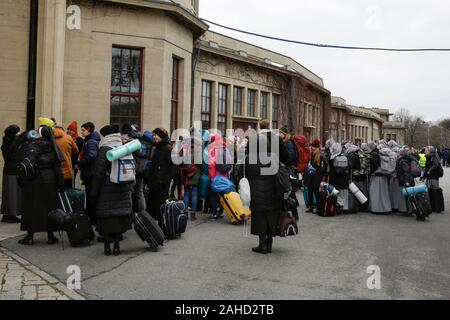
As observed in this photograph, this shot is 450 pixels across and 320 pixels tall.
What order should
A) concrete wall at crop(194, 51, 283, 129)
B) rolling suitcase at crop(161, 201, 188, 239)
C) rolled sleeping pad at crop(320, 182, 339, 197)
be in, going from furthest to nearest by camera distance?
concrete wall at crop(194, 51, 283, 129)
rolled sleeping pad at crop(320, 182, 339, 197)
rolling suitcase at crop(161, 201, 188, 239)

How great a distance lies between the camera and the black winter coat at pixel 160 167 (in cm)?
832

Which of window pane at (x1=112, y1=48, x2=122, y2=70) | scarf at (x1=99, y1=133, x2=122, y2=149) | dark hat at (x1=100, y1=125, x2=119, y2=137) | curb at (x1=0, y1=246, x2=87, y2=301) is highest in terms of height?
window pane at (x1=112, y1=48, x2=122, y2=70)

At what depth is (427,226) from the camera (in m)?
10.5

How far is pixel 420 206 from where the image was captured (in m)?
11.2

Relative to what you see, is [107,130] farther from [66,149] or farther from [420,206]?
A: [420,206]

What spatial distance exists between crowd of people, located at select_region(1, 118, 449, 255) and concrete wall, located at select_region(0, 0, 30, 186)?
12.0ft

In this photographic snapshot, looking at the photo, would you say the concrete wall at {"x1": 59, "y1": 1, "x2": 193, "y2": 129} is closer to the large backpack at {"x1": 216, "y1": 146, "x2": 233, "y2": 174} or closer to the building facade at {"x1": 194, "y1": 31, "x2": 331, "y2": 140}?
the building facade at {"x1": 194, "y1": 31, "x2": 331, "y2": 140}

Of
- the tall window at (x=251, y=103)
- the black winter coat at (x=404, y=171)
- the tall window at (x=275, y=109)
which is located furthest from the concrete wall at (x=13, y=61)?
the tall window at (x=275, y=109)

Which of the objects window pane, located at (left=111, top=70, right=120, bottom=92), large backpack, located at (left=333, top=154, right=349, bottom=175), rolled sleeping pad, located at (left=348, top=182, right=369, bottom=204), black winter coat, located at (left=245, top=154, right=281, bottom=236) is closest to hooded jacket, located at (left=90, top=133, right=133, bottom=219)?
black winter coat, located at (left=245, top=154, right=281, bottom=236)

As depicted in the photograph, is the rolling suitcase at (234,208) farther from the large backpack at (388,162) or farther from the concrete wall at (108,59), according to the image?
the concrete wall at (108,59)

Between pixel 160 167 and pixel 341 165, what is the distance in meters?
5.30

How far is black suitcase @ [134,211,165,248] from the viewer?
24.0ft

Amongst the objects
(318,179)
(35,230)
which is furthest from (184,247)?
(318,179)
